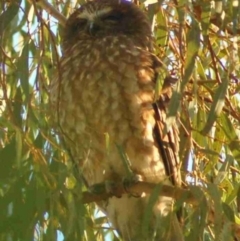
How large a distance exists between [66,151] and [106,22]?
983 millimetres

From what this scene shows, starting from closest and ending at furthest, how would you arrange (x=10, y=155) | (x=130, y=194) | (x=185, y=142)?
1. (x=10, y=155)
2. (x=185, y=142)
3. (x=130, y=194)

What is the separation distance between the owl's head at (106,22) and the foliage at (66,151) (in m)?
0.46

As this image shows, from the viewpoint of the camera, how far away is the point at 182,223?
7.36 feet

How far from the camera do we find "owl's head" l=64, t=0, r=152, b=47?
286 centimetres

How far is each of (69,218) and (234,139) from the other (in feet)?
1.77

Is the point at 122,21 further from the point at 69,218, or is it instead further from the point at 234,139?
the point at 69,218

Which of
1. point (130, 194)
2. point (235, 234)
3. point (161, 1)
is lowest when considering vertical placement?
point (235, 234)

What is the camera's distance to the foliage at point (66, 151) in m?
1.85

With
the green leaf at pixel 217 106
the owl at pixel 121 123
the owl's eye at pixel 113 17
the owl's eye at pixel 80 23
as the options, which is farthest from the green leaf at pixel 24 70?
A: the owl's eye at pixel 113 17

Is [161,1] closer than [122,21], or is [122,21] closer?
[161,1]

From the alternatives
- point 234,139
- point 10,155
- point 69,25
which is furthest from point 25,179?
point 69,25

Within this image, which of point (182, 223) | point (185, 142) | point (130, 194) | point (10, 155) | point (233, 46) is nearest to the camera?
point (233, 46)

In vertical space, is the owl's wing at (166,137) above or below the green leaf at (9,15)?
below

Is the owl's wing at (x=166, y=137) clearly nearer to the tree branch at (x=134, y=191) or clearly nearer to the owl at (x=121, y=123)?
the owl at (x=121, y=123)
